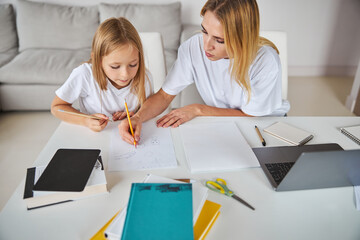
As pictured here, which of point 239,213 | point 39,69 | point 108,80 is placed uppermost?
point 108,80

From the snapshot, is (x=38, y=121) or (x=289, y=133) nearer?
(x=289, y=133)

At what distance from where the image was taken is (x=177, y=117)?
1.05m

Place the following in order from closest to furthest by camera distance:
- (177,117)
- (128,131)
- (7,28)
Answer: (128,131)
(177,117)
(7,28)

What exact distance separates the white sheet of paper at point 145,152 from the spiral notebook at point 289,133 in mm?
382

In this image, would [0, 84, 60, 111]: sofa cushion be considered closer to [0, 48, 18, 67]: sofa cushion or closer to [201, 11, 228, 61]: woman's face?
[0, 48, 18, 67]: sofa cushion

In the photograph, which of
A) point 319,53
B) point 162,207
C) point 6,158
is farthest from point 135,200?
point 319,53

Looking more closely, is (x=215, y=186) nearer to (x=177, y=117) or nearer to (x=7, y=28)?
(x=177, y=117)

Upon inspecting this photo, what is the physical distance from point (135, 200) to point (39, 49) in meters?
2.48

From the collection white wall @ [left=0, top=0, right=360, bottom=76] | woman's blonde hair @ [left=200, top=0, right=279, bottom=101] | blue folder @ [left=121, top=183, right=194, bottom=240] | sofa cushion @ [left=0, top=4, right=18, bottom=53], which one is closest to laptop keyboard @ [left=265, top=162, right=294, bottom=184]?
blue folder @ [left=121, top=183, right=194, bottom=240]

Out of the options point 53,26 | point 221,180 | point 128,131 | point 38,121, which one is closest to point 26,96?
point 38,121

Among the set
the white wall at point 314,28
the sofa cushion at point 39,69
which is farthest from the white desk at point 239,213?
the white wall at point 314,28

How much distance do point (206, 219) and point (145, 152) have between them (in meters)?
0.33

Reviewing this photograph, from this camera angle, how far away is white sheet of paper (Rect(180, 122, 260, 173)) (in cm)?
82

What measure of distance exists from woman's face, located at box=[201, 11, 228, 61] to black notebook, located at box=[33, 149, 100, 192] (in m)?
0.57
